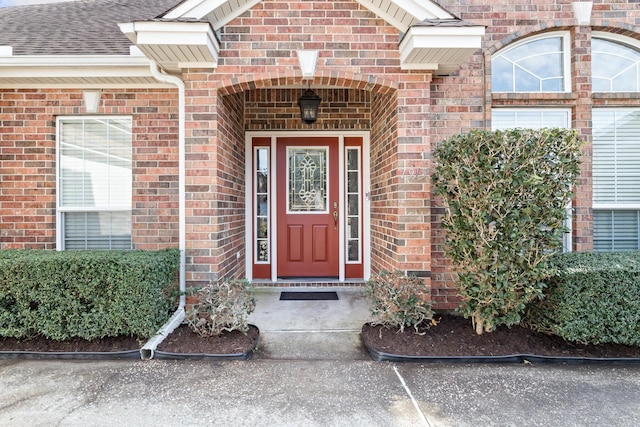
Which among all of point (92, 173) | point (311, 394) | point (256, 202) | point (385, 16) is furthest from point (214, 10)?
point (311, 394)

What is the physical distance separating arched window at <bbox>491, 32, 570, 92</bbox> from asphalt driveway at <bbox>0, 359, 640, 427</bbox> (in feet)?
10.0

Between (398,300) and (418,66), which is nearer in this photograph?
(398,300)

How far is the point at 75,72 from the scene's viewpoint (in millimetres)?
3939

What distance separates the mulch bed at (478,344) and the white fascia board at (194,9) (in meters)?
3.43

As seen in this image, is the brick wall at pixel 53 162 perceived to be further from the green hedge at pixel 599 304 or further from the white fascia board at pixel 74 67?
the green hedge at pixel 599 304

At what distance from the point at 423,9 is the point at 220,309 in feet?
11.2

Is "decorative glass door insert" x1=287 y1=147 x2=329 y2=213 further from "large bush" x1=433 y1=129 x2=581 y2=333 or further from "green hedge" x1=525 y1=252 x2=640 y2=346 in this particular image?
"green hedge" x1=525 y1=252 x2=640 y2=346

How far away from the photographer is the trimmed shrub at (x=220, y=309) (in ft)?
10.7

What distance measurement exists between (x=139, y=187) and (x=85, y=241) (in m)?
1.00

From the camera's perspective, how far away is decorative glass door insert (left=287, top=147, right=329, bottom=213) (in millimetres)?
5238

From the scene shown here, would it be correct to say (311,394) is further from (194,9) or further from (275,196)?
(194,9)

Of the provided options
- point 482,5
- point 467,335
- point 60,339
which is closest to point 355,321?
point 467,335

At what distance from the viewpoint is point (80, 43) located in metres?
4.14

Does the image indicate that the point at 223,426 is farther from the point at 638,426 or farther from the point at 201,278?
the point at 638,426
